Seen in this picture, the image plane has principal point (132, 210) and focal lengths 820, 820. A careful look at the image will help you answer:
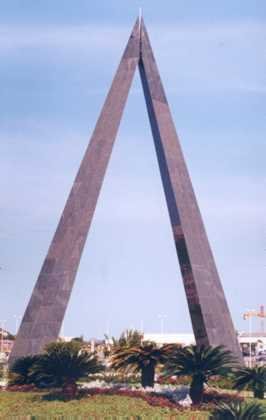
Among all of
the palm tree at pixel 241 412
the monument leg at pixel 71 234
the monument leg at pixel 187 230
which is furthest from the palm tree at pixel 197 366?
the monument leg at pixel 71 234

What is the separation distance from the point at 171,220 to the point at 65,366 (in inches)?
401

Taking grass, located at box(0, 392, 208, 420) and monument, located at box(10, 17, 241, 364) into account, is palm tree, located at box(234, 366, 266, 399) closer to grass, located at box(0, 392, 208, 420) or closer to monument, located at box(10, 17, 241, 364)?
grass, located at box(0, 392, 208, 420)

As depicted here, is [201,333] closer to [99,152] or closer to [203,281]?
[203,281]

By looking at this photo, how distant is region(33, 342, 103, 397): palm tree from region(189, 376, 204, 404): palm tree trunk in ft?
11.0

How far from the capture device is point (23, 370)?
101 feet

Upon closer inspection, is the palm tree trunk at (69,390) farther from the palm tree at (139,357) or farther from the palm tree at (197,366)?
the palm tree at (197,366)

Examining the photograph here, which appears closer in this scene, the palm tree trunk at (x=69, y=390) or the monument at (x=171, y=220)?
the palm tree trunk at (x=69, y=390)

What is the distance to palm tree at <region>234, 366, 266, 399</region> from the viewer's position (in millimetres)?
28219

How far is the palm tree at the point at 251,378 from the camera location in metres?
28.2

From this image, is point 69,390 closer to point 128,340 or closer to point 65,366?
point 65,366

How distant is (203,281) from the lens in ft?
115

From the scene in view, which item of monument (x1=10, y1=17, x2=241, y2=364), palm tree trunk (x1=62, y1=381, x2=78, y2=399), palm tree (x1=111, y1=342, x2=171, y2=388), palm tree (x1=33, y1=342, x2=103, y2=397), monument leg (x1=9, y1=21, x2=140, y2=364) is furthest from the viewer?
monument (x1=10, y1=17, x2=241, y2=364)

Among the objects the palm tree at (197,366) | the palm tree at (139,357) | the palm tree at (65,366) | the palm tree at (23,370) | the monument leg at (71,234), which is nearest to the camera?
the palm tree at (197,366)

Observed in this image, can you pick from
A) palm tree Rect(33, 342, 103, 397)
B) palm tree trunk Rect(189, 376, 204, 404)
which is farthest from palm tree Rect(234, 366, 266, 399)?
palm tree Rect(33, 342, 103, 397)
